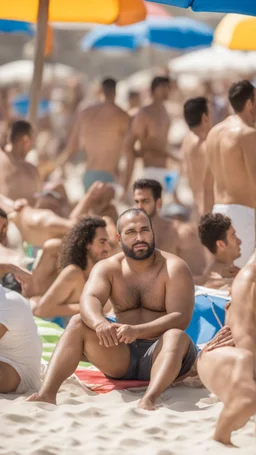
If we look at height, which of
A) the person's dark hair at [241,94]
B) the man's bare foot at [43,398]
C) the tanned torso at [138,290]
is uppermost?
the person's dark hair at [241,94]

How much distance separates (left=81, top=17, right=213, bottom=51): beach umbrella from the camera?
12719mm

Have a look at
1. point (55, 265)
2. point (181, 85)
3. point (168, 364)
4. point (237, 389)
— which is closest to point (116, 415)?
point (168, 364)

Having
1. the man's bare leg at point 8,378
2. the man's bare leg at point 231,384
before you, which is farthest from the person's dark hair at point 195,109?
the man's bare leg at point 231,384

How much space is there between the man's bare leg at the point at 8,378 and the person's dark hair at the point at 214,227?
1.74 meters

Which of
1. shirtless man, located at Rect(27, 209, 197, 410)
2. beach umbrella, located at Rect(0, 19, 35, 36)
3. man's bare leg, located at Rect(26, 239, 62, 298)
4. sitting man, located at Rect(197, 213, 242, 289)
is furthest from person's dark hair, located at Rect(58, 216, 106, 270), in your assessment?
beach umbrella, located at Rect(0, 19, 35, 36)

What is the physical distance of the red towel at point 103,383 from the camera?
524 centimetres

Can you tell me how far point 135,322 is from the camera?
536 centimetres

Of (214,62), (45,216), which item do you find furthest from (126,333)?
(214,62)

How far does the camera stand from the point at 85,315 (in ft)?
16.7

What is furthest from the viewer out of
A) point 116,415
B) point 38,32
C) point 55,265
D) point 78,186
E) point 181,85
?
point 181,85

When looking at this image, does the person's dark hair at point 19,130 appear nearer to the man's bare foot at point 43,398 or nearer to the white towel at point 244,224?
the white towel at point 244,224

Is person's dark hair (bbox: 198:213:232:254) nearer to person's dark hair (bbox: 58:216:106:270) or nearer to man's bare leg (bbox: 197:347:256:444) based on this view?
person's dark hair (bbox: 58:216:106:270)

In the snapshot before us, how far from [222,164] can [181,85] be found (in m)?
16.0

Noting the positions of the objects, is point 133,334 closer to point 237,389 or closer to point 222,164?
point 237,389
